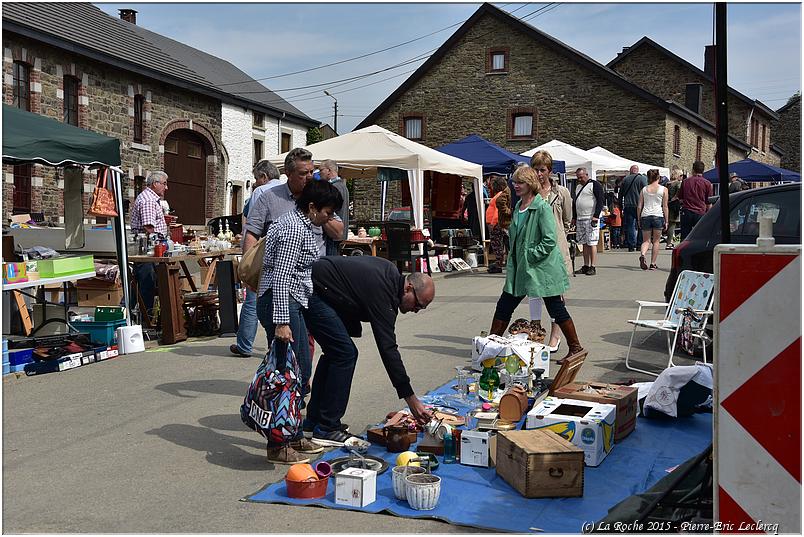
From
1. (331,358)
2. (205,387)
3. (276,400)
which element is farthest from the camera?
(205,387)

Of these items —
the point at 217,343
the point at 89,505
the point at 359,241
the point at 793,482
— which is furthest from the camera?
the point at 359,241

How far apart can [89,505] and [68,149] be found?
16.6 feet

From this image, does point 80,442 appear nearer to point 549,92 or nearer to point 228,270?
point 228,270

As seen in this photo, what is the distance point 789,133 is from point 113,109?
5745cm

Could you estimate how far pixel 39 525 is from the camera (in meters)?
4.29

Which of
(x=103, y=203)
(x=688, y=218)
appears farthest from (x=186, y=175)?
(x=103, y=203)

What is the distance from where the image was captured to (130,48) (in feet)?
89.8

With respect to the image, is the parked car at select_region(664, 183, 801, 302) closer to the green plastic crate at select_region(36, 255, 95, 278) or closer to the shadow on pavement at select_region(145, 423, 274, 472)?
the shadow on pavement at select_region(145, 423, 274, 472)

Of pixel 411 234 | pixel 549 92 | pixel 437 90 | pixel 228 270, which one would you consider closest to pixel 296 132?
pixel 437 90

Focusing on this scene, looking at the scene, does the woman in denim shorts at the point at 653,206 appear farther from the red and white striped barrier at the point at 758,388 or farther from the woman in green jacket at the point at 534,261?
the red and white striped barrier at the point at 758,388

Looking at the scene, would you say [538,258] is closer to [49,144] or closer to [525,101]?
[49,144]

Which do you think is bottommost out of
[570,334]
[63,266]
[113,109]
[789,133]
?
[570,334]

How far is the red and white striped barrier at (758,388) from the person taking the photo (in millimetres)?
2754

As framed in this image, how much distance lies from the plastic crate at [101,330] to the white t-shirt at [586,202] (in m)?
9.00
